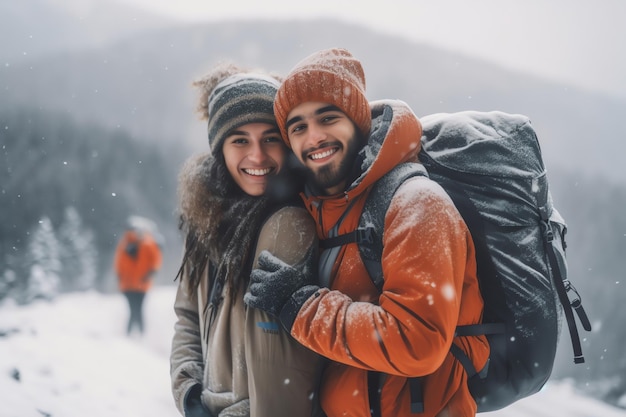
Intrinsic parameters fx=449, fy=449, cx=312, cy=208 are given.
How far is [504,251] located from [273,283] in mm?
844

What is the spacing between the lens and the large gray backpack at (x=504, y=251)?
1611mm

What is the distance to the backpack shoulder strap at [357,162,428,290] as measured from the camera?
1594mm

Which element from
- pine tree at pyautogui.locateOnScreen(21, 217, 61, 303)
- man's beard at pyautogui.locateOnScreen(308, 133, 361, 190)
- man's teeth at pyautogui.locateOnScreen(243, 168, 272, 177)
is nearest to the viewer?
man's beard at pyautogui.locateOnScreen(308, 133, 361, 190)

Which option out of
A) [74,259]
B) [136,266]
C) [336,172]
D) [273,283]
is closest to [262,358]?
[273,283]

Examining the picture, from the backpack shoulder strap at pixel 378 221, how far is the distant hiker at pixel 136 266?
836 cm

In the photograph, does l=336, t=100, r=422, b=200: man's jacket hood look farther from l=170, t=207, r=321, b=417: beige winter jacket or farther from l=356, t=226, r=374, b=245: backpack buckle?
l=170, t=207, r=321, b=417: beige winter jacket

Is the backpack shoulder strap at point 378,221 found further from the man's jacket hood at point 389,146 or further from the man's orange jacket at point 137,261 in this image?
the man's orange jacket at point 137,261

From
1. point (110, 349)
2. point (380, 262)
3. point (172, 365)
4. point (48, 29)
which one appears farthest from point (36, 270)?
point (48, 29)

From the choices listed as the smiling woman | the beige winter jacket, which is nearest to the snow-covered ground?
the beige winter jacket

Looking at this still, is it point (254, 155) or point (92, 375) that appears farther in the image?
point (92, 375)

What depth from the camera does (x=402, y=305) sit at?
1.42m

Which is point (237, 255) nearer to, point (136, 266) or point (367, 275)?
point (367, 275)

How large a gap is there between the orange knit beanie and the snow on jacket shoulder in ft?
0.57

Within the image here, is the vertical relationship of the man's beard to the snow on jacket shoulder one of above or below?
above
